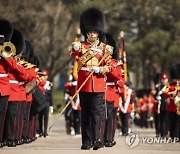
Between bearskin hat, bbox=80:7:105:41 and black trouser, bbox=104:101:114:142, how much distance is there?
1.40 metres

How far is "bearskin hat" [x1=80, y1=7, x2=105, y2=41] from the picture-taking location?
14938mm

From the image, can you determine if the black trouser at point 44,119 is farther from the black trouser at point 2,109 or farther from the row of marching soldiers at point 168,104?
the black trouser at point 2,109

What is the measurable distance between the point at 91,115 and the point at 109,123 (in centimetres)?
176

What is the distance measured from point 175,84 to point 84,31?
17.6 ft

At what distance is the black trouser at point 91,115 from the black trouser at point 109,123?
54.5 inches

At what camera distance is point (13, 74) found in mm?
15422

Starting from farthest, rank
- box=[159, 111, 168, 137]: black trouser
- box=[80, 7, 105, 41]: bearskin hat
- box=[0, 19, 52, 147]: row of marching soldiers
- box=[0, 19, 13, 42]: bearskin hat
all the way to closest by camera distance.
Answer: box=[159, 111, 168, 137]: black trouser, box=[0, 19, 13, 42]: bearskin hat, box=[80, 7, 105, 41]: bearskin hat, box=[0, 19, 52, 147]: row of marching soldiers

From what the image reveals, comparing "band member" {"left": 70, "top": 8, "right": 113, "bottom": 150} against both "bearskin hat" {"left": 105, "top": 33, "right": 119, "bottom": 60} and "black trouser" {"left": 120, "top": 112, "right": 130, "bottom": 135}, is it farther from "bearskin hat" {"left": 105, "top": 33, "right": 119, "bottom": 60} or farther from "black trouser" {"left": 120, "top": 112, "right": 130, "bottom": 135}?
"black trouser" {"left": 120, "top": 112, "right": 130, "bottom": 135}

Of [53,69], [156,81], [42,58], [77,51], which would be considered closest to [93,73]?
[77,51]

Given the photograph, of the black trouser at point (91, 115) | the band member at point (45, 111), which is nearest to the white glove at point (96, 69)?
the black trouser at point (91, 115)

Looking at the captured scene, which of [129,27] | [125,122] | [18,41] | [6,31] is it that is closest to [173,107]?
[125,122]

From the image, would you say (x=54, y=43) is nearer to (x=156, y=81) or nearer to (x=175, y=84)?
(x=156, y=81)

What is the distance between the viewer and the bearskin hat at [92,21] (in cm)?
1494

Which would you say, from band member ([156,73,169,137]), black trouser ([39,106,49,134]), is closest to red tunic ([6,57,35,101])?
black trouser ([39,106,49,134])
